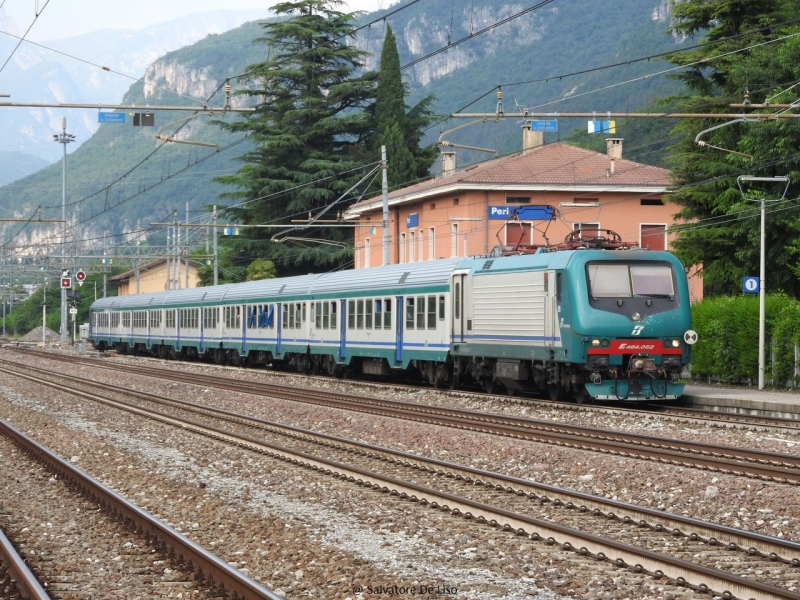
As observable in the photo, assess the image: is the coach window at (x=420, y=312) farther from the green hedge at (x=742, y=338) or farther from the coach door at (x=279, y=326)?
the coach door at (x=279, y=326)

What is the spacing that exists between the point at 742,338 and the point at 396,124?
3467 centimetres

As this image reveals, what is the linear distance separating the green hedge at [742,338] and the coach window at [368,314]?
834 cm

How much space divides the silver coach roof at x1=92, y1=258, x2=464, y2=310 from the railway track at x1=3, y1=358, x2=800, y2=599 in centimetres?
1150

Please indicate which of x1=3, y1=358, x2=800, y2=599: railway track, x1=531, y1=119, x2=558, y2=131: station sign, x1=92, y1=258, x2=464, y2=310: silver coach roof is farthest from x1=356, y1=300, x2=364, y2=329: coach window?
x1=3, y1=358, x2=800, y2=599: railway track

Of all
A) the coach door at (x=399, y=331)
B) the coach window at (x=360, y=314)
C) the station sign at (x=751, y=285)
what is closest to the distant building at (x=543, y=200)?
the coach window at (x=360, y=314)

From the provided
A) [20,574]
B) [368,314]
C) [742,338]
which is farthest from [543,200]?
[20,574]

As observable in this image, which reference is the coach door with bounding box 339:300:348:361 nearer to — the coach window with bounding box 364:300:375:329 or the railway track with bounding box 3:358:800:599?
the coach window with bounding box 364:300:375:329

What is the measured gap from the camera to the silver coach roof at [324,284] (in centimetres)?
2841

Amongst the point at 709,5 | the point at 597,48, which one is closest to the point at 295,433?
the point at 709,5

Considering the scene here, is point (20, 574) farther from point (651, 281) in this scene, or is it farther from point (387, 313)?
point (387, 313)

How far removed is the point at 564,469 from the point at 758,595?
6.37 metres

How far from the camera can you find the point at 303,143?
2505 inches

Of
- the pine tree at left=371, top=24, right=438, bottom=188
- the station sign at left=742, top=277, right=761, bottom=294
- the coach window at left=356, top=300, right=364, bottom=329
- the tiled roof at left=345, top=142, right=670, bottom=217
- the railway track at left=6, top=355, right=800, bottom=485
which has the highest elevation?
the pine tree at left=371, top=24, right=438, bottom=188

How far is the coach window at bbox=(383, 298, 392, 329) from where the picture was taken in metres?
30.2
